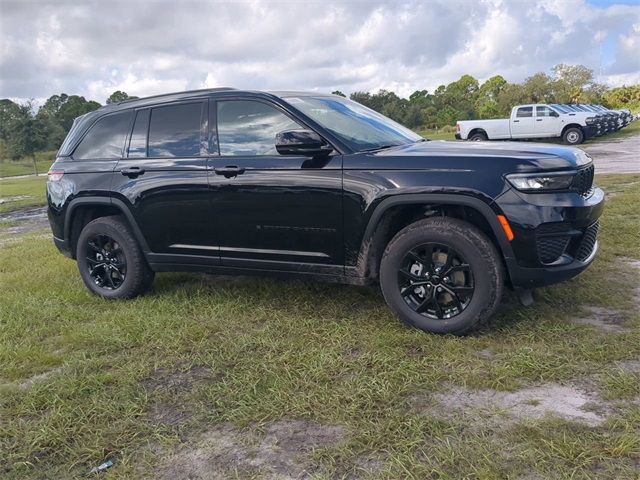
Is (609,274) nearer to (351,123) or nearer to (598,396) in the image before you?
(598,396)

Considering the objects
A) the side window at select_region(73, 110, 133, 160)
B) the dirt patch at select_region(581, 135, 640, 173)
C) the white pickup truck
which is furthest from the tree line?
the side window at select_region(73, 110, 133, 160)

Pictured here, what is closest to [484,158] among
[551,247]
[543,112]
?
[551,247]

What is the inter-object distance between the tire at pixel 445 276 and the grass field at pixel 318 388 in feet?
0.47

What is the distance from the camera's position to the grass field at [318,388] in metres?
2.50

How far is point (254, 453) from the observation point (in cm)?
262

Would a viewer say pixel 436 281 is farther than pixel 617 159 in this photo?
No

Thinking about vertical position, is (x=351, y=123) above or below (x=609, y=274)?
above

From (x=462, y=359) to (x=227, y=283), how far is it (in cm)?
274

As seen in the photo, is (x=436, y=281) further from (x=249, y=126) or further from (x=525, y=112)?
(x=525, y=112)

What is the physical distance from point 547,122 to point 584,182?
19.7 m

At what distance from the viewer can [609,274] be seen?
4.79 metres

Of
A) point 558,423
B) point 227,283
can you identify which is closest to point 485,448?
point 558,423

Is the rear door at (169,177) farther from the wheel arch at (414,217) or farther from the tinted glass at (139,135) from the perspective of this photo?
the wheel arch at (414,217)

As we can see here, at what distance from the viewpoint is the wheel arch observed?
141 inches
